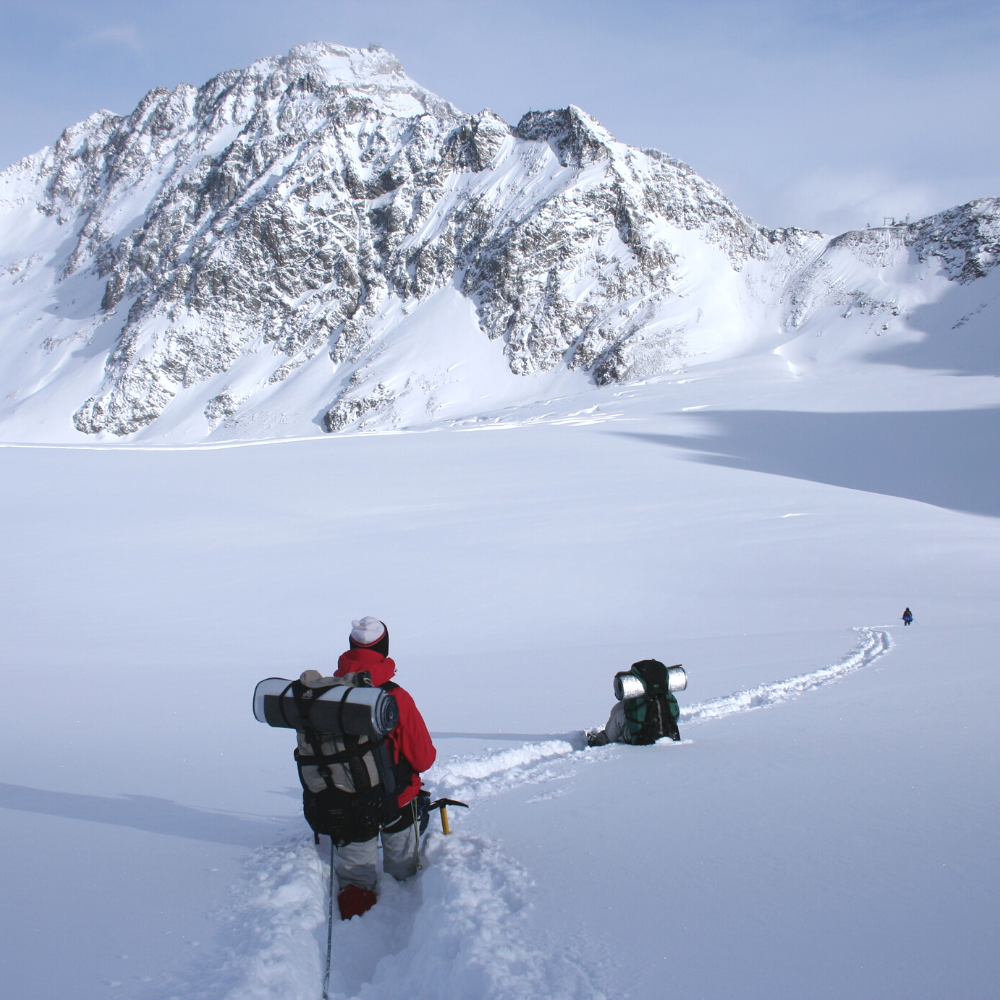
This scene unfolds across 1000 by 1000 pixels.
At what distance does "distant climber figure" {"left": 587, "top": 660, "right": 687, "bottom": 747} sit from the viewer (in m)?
5.04

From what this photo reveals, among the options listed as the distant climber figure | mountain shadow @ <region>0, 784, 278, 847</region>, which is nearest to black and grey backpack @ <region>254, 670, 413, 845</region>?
mountain shadow @ <region>0, 784, 278, 847</region>

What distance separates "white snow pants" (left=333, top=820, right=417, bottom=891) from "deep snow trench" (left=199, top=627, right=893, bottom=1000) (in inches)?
3.2

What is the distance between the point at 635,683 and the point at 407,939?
8.31 ft

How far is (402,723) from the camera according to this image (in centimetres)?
323

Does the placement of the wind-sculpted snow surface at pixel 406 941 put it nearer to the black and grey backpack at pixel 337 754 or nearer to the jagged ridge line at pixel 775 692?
the black and grey backpack at pixel 337 754

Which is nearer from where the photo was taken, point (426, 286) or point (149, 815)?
point (149, 815)

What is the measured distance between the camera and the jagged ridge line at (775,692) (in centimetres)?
601

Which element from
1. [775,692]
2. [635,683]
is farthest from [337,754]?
[775,692]

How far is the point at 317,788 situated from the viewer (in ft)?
10.3

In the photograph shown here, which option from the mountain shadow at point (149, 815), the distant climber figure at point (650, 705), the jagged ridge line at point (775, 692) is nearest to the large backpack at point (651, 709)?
the distant climber figure at point (650, 705)

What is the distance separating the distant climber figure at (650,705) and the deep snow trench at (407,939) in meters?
1.73

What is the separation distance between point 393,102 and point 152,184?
4746 centimetres

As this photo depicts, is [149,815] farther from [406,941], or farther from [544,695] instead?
[544,695]

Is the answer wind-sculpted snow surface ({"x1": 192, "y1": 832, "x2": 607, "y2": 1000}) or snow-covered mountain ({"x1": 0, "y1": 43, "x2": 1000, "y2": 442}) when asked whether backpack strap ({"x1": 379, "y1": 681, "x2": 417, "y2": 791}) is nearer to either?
wind-sculpted snow surface ({"x1": 192, "y1": 832, "x2": 607, "y2": 1000})
